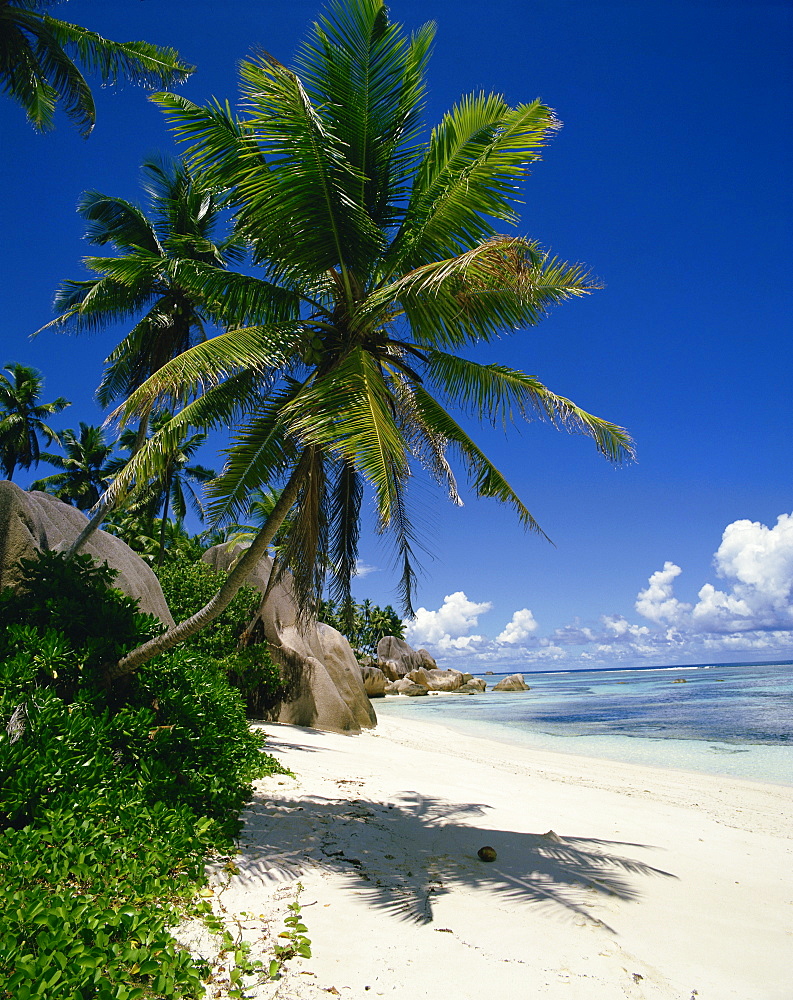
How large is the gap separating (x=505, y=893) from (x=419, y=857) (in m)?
0.94

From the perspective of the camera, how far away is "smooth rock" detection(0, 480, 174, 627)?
23.0 feet

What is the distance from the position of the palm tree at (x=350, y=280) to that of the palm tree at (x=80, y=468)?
98.9 feet

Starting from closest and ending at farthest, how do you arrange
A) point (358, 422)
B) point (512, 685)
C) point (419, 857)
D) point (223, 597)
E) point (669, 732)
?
point (419, 857), point (358, 422), point (223, 597), point (669, 732), point (512, 685)

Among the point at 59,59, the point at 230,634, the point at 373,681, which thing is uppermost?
the point at 59,59

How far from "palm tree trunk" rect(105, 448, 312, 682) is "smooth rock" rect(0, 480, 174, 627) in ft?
2.43

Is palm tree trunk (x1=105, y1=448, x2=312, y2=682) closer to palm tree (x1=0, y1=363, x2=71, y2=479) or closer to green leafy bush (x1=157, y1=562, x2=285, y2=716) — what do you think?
green leafy bush (x1=157, y1=562, x2=285, y2=716)

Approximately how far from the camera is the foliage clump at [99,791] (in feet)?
9.25

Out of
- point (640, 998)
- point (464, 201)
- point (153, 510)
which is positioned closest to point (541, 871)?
point (640, 998)

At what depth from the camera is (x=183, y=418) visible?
21.6ft

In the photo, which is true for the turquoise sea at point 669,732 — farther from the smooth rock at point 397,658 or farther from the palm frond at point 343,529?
the smooth rock at point 397,658

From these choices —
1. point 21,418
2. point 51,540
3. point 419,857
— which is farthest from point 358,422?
point 21,418

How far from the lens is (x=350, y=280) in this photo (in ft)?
21.9

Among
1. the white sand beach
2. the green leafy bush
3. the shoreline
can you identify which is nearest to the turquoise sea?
the shoreline

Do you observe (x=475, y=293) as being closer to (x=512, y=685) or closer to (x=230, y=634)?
(x=230, y=634)
